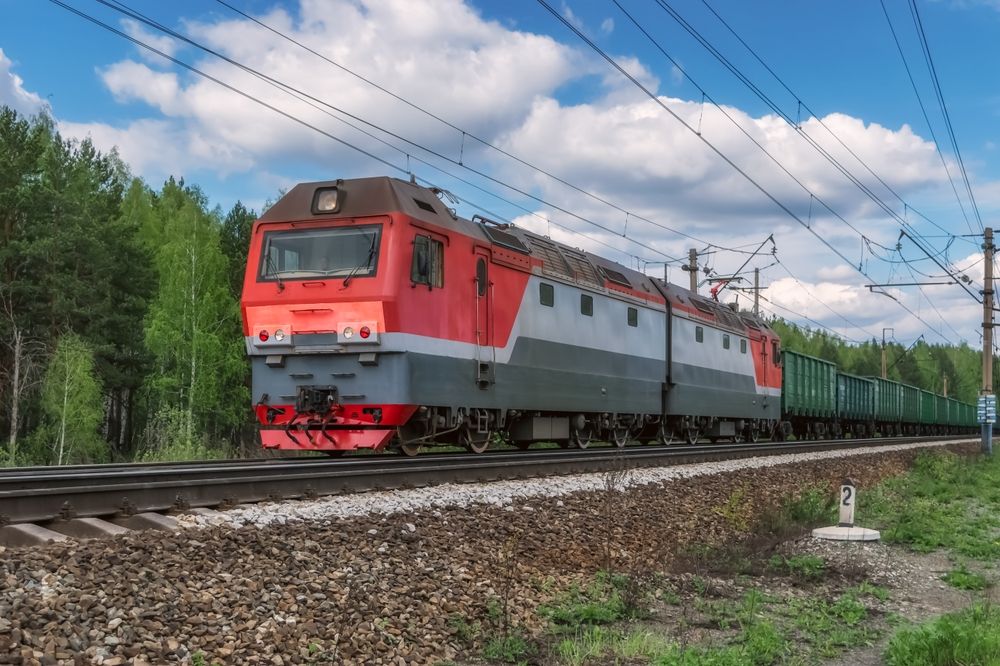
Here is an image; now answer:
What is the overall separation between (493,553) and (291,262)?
22.8 feet

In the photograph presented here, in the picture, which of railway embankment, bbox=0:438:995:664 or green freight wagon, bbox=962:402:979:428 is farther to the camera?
green freight wagon, bbox=962:402:979:428

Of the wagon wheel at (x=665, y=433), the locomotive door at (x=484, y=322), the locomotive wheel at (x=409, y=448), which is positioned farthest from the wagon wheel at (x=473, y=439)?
the wagon wheel at (x=665, y=433)

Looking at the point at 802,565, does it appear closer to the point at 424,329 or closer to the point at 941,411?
the point at 424,329

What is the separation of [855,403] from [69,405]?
32465mm

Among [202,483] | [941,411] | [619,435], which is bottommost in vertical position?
[202,483]

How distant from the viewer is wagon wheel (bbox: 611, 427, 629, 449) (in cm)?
1925

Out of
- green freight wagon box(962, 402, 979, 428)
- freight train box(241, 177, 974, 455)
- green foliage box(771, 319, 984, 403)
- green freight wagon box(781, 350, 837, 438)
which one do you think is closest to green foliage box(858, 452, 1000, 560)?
freight train box(241, 177, 974, 455)

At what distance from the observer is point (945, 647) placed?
5.80 metres

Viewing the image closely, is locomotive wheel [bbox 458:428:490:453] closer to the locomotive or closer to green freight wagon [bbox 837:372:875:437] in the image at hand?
the locomotive

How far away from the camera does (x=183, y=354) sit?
38781mm

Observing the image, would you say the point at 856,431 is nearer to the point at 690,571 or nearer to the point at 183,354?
the point at 183,354

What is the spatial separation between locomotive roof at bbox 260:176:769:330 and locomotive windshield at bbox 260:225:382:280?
25cm

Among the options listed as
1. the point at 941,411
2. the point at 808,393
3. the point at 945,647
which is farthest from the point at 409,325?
the point at 941,411

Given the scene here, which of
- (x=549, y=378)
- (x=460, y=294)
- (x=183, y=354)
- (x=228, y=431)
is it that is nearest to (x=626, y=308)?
(x=549, y=378)
